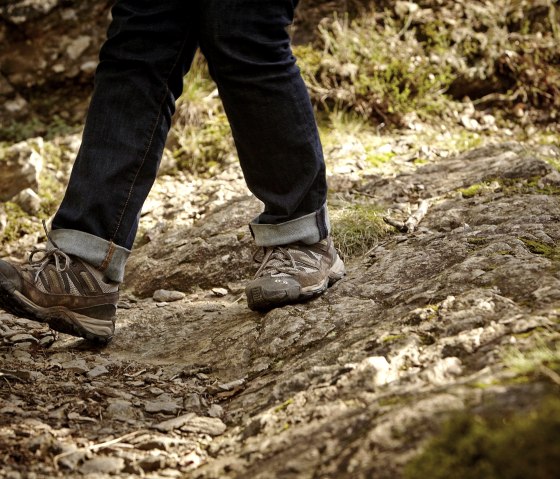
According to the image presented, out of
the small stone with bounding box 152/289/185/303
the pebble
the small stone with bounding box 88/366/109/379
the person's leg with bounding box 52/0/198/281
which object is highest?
the person's leg with bounding box 52/0/198/281

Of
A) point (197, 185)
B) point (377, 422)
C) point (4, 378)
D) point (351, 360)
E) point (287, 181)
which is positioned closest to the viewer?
point (377, 422)

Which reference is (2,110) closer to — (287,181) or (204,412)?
(287,181)

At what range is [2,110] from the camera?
4.84m

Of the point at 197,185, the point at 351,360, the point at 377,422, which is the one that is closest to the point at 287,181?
the point at 351,360

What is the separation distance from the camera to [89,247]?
7.03 feet

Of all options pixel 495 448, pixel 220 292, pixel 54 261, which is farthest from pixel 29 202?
pixel 495 448

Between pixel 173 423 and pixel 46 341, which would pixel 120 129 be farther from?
pixel 173 423

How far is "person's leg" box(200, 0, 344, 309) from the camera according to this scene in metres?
2.08

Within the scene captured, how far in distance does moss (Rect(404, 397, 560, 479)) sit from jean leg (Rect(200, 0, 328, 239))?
4.37ft

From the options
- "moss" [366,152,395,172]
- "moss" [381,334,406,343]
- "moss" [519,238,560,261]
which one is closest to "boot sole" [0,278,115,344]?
"moss" [381,334,406,343]

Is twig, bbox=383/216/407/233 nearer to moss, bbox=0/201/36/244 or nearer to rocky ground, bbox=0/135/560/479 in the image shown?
rocky ground, bbox=0/135/560/479

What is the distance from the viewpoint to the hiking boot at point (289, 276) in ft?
7.70

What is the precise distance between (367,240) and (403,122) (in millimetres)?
1765

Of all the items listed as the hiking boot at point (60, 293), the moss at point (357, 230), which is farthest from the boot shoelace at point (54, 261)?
the moss at point (357, 230)
